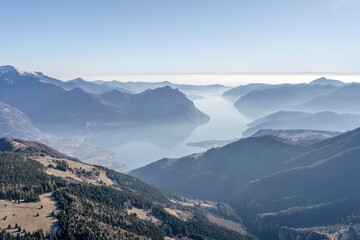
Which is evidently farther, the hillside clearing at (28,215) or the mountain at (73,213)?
the mountain at (73,213)

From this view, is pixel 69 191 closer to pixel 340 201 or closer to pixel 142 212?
pixel 142 212

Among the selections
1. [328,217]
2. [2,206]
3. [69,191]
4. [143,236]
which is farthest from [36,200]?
[328,217]

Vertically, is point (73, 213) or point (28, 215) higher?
point (28, 215)

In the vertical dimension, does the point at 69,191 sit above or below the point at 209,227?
above

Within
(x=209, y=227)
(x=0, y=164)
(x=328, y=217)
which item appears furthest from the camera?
(x=328, y=217)

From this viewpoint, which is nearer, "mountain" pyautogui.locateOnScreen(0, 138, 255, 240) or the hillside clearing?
the hillside clearing

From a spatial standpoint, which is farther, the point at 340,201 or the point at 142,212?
the point at 340,201

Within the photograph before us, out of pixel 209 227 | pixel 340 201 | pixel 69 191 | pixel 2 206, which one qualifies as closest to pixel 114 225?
pixel 69 191

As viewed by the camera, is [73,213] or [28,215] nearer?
[28,215]

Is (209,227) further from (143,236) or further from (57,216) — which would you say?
(57,216)

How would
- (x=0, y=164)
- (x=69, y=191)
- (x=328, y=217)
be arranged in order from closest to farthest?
(x=69, y=191) < (x=0, y=164) < (x=328, y=217)

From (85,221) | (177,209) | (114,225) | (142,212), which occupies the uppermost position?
(85,221)
